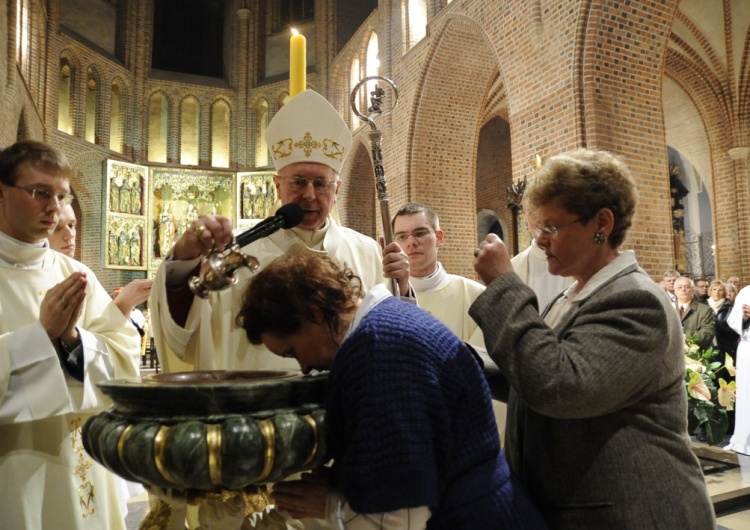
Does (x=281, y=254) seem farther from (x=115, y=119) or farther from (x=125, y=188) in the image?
(x=115, y=119)

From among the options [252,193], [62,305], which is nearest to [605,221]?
[62,305]

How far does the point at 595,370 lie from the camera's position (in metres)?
1.29

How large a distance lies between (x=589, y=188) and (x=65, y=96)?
16444 millimetres

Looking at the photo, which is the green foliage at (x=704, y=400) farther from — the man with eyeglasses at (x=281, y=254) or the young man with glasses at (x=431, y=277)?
the man with eyeglasses at (x=281, y=254)

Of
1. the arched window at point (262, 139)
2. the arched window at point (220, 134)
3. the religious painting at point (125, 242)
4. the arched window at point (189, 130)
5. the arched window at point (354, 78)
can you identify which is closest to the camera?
the arched window at point (354, 78)

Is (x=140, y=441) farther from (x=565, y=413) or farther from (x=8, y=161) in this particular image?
(x=8, y=161)

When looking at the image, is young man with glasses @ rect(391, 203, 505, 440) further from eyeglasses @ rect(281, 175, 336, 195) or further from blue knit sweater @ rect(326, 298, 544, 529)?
blue knit sweater @ rect(326, 298, 544, 529)

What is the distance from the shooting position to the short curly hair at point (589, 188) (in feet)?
4.94

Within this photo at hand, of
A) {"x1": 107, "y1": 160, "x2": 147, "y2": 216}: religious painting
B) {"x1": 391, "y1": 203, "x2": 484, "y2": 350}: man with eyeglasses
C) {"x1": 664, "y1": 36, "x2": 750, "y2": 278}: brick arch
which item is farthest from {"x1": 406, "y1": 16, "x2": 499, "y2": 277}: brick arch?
{"x1": 107, "y1": 160, "x2": 147, "y2": 216}: religious painting

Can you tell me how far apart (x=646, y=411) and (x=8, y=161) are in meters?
2.01

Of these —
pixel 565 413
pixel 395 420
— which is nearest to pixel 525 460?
pixel 565 413

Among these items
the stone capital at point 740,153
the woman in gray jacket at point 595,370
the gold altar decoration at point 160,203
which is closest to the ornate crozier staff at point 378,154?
the woman in gray jacket at point 595,370

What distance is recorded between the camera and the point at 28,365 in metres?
1.75

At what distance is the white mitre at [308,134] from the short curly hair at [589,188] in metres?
1.09
